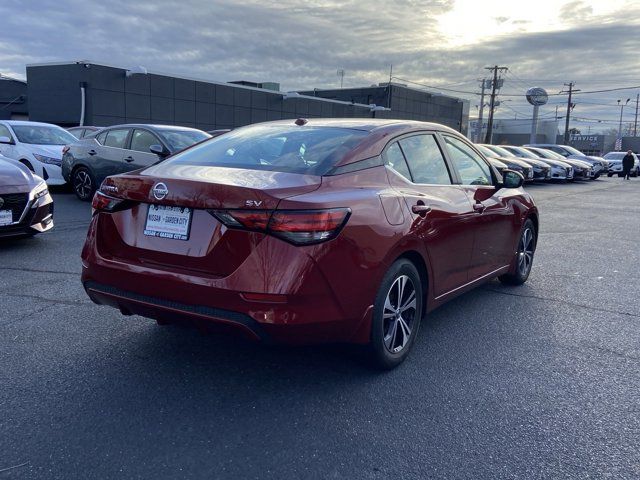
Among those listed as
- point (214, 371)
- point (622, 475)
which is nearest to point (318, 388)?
point (214, 371)

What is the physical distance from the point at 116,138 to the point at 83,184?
4.03 ft

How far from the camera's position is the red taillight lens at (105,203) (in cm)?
357

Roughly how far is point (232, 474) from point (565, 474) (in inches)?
61.0

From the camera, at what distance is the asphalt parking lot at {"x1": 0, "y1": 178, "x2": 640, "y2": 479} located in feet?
9.11

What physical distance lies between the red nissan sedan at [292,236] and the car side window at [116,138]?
759cm

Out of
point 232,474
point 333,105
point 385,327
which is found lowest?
point 232,474

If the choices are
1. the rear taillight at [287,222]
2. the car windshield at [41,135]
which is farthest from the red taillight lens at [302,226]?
the car windshield at [41,135]

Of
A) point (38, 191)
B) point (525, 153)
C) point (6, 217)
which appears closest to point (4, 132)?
point (38, 191)

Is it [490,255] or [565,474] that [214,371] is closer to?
[565,474]

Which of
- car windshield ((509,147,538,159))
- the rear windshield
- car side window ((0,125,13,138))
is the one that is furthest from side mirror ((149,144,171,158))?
car windshield ((509,147,538,159))

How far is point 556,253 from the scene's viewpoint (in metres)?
7.98

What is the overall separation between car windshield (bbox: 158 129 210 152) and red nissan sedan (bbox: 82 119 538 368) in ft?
21.3

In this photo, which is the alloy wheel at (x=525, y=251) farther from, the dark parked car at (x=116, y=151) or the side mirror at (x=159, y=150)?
the dark parked car at (x=116, y=151)

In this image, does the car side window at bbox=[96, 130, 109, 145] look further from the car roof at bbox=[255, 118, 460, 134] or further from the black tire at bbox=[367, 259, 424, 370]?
the black tire at bbox=[367, 259, 424, 370]
